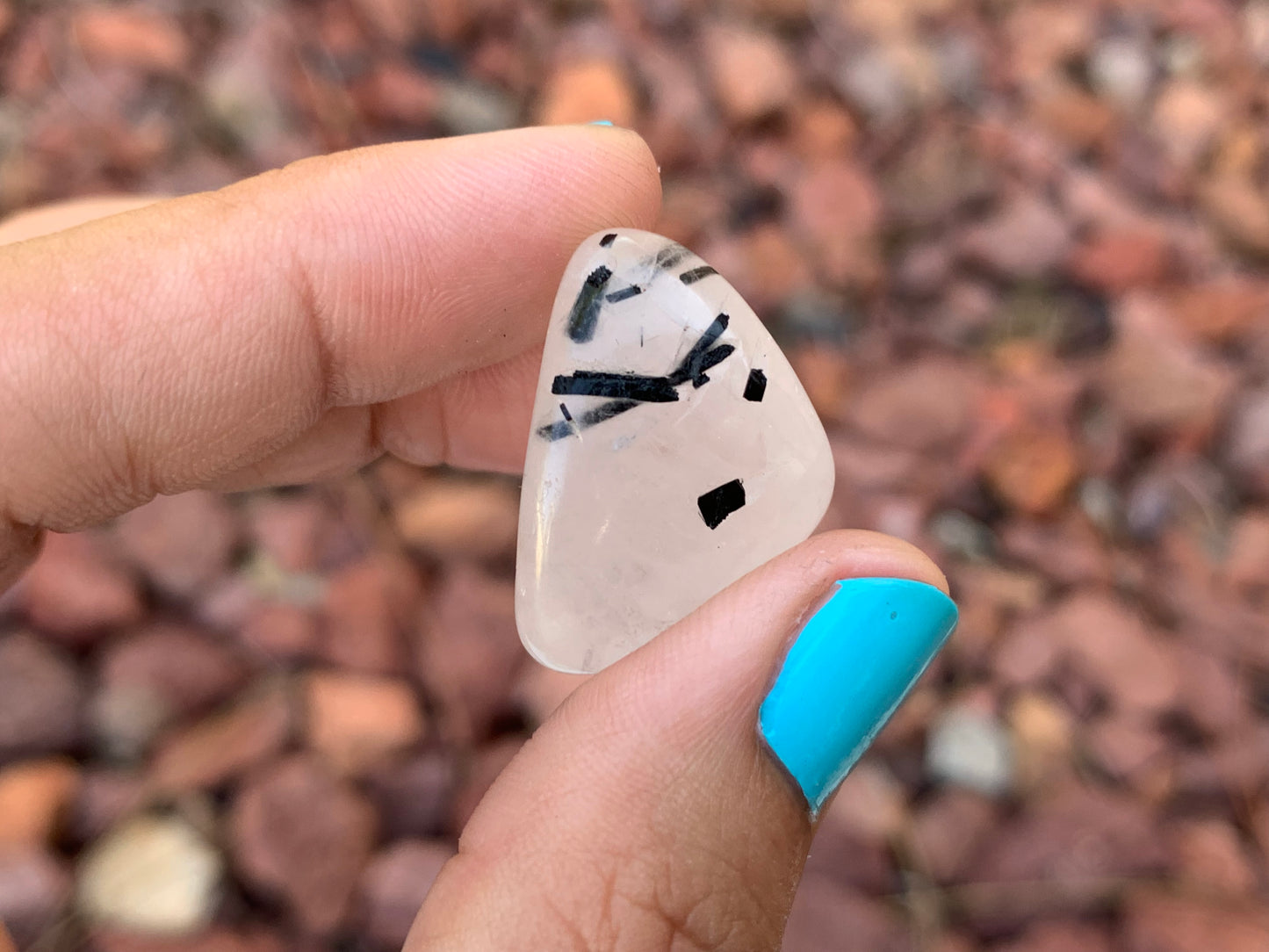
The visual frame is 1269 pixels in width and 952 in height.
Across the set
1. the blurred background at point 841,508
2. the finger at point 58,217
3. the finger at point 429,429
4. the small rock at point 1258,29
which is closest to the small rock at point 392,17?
the blurred background at point 841,508

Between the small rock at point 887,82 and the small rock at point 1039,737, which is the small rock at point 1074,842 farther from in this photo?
the small rock at point 887,82

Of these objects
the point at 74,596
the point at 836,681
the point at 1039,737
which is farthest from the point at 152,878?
the point at 1039,737

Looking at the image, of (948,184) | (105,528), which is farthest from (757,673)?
(948,184)

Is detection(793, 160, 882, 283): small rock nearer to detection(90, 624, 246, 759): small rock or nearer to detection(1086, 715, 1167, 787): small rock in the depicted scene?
detection(1086, 715, 1167, 787): small rock

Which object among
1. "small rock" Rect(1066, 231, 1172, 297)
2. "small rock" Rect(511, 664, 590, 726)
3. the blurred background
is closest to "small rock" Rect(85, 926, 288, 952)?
the blurred background

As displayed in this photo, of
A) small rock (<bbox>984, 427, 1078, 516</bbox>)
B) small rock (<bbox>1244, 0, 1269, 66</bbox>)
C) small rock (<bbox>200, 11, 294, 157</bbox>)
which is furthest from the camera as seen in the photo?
small rock (<bbox>1244, 0, 1269, 66</bbox>)

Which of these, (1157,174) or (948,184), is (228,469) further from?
(1157,174)
